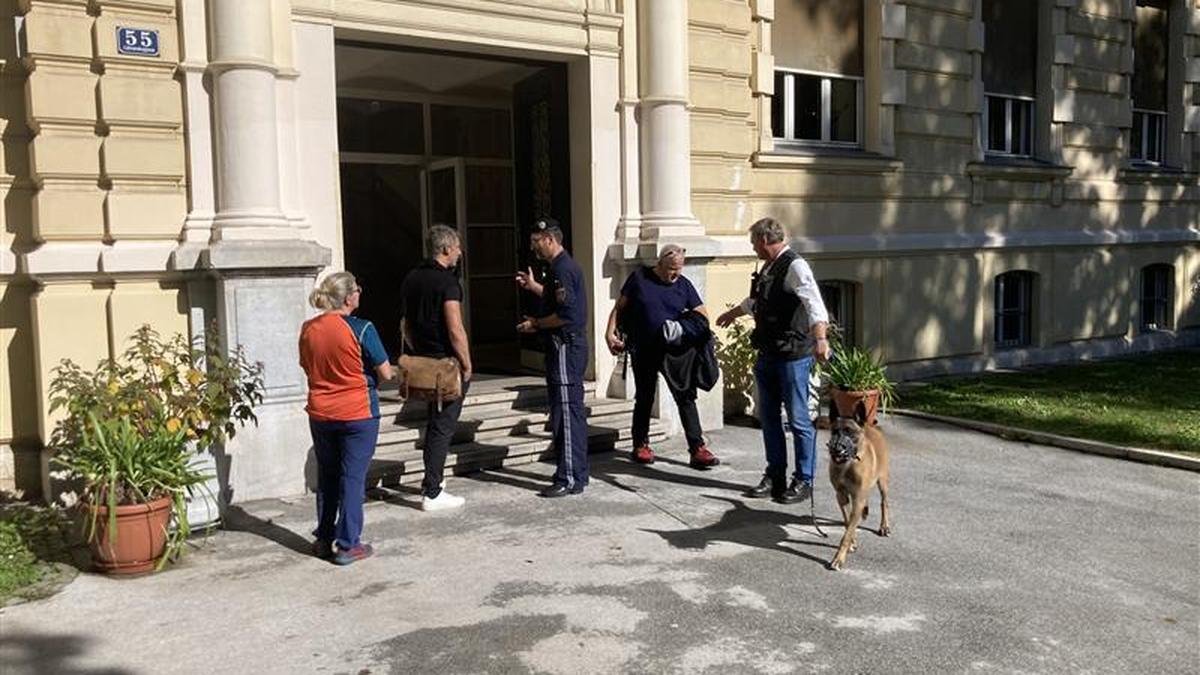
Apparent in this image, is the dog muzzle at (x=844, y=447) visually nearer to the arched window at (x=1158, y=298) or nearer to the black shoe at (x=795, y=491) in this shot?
the black shoe at (x=795, y=491)

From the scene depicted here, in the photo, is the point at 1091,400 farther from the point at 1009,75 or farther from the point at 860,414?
the point at 860,414

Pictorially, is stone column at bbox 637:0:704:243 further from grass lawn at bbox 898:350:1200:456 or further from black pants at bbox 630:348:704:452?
grass lawn at bbox 898:350:1200:456

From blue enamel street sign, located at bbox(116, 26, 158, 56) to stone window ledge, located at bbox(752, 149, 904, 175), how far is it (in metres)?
6.18

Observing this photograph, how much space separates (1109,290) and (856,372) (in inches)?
300

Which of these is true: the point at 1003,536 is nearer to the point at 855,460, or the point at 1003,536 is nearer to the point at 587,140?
the point at 855,460

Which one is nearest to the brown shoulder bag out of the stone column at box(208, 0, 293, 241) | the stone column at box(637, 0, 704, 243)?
the stone column at box(208, 0, 293, 241)

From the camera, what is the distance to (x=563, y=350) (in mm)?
7316

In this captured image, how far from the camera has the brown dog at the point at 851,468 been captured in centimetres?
562

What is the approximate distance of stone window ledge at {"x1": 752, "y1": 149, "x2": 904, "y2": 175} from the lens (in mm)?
11065

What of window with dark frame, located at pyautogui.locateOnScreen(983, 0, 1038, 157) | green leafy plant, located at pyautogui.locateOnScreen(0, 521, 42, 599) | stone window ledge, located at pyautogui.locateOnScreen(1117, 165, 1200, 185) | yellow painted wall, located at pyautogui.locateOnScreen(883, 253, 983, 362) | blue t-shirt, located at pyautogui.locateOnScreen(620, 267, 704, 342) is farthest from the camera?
stone window ledge, located at pyautogui.locateOnScreen(1117, 165, 1200, 185)

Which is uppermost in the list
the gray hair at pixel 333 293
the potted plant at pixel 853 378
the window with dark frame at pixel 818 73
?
the window with dark frame at pixel 818 73

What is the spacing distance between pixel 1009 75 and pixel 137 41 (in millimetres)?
11255

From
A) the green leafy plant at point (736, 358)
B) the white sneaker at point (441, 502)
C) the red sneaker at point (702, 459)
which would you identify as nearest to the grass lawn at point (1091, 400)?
the green leafy plant at point (736, 358)

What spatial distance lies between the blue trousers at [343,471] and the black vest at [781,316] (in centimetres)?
271
